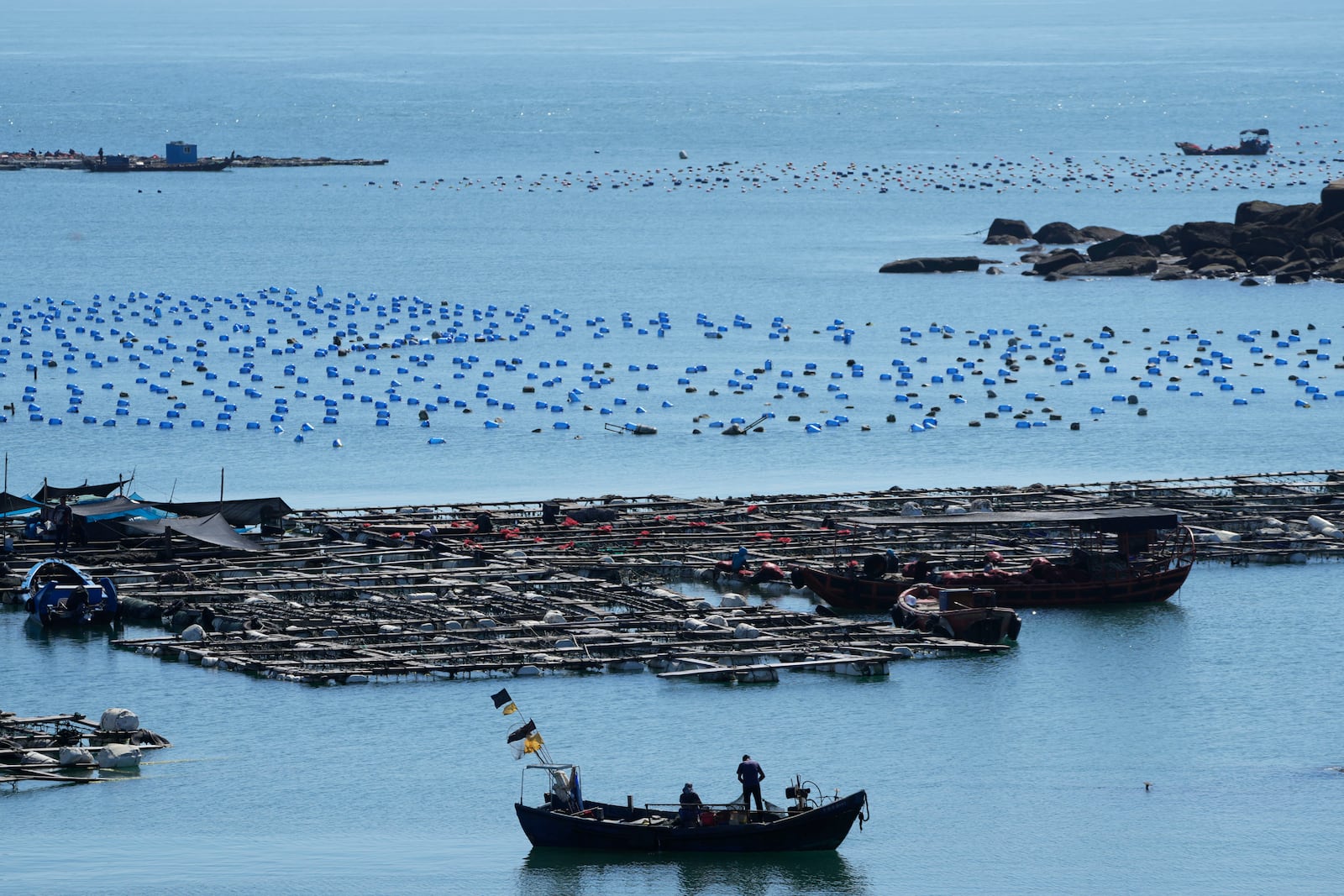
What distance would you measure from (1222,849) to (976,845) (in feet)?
15.7

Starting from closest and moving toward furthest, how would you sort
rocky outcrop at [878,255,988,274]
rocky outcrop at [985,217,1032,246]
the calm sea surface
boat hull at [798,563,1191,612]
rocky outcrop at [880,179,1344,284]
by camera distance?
the calm sea surface
boat hull at [798,563,1191,612]
rocky outcrop at [880,179,1344,284]
rocky outcrop at [878,255,988,274]
rocky outcrop at [985,217,1032,246]

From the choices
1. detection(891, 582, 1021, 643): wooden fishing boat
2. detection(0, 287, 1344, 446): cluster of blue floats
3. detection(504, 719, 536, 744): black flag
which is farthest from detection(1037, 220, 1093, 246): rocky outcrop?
detection(504, 719, 536, 744): black flag

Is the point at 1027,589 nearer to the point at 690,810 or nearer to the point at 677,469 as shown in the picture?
the point at 690,810

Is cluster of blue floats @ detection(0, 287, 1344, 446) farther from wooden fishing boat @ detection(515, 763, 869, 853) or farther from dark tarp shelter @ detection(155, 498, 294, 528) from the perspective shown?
wooden fishing boat @ detection(515, 763, 869, 853)

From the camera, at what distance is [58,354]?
123 m

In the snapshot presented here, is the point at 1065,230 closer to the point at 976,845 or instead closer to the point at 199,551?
the point at 199,551

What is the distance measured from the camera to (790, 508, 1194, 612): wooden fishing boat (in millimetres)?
65500

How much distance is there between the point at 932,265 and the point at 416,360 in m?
52.4

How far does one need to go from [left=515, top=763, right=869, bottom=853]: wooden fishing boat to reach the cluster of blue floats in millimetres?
56207

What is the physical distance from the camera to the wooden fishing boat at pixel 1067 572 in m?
65.5

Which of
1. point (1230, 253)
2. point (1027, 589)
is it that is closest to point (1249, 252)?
point (1230, 253)

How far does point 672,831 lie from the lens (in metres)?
44.8

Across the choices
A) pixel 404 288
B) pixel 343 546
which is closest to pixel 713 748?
pixel 343 546

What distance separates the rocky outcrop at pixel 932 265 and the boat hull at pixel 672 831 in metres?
119
